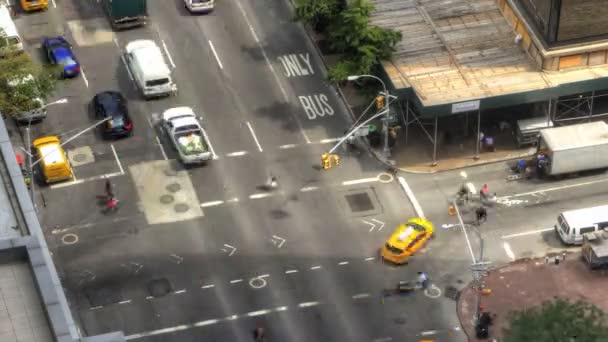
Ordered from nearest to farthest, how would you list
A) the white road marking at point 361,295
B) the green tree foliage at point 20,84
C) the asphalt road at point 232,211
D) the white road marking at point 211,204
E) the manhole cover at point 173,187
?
1. the asphalt road at point 232,211
2. the white road marking at point 361,295
3. the white road marking at point 211,204
4. the manhole cover at point 173,187
5. the green tree foliage at point 20,84

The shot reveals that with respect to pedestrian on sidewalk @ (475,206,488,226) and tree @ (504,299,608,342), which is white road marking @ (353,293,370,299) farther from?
tree @ (504,299,608,342)

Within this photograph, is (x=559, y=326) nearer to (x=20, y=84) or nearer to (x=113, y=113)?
(x=113, y=113)

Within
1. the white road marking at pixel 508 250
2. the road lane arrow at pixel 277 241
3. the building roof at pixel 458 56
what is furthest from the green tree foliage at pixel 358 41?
the white road marking at pixel 508 250

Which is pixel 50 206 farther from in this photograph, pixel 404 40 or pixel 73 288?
pixel 404 40

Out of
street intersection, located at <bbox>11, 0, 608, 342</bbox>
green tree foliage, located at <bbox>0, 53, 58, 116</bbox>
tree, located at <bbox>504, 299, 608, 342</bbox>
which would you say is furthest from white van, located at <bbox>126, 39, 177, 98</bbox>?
tree, located at <bbox>504, 299, 608, 342</bbox>

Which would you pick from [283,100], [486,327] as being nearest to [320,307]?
[486,327]

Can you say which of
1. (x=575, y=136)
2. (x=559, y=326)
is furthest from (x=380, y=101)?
(x=559, y=326)

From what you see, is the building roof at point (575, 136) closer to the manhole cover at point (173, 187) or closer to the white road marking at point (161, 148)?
the manhole cover at point (173, 187)
